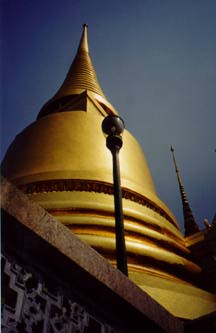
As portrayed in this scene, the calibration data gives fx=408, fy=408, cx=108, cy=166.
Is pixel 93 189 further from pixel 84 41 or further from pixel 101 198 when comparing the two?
pixel 84 41

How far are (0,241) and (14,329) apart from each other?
352mm

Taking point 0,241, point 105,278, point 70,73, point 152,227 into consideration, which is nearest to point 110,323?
point 105,278

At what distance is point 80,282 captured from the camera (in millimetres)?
2047

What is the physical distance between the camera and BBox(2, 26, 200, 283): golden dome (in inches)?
209

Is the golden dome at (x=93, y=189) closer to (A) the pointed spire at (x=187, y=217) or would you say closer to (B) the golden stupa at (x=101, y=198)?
(B) the golden stupa at (x=101, y=198)

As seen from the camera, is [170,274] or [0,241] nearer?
[0,241]

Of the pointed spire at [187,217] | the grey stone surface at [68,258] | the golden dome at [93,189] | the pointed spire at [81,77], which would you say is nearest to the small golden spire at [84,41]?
the pointed spire at [81,77]

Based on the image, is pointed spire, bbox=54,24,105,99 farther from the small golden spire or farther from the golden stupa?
the golden stupa

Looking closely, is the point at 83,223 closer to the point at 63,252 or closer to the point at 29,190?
the point at 29,190

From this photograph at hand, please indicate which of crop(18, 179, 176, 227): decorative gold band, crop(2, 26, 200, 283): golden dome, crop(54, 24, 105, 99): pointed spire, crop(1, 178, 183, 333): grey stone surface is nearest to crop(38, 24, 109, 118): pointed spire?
crop(54, 24, 105, 99): pointed spire

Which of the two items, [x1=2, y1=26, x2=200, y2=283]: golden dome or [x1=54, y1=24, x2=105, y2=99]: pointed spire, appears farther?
[x1=54, y1=24, x2=105, y2=99]: pointed spire

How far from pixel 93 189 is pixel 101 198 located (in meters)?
0.24

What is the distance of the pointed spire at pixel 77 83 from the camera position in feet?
34.1

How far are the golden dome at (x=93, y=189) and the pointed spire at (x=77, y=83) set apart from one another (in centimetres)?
220
